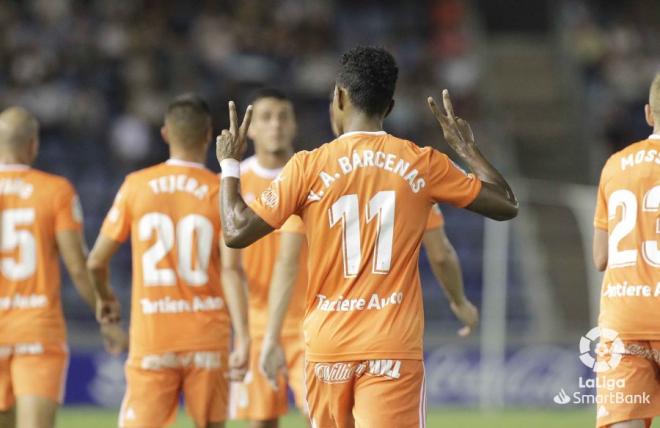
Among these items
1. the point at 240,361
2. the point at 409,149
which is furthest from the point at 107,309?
the point at 409,149

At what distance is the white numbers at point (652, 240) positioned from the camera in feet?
22.6

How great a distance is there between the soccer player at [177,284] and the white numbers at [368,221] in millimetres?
2016

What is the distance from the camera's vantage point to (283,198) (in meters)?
6.00

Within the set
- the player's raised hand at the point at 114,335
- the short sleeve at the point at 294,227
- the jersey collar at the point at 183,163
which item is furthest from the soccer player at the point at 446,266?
the player's raised hand at the point at 114,335

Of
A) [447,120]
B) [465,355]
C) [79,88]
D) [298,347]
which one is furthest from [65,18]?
[447,120]

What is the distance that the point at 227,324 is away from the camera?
8164mm

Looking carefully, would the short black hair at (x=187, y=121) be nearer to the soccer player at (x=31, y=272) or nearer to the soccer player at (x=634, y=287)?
the soccer player at (x=31, y=272)

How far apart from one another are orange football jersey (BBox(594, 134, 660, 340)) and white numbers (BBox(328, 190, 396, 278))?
157 cm

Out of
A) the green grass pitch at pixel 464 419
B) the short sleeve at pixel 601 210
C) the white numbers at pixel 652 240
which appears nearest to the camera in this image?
the white numbers at pixel 652 240

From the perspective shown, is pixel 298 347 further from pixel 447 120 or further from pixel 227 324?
pixel 447 120

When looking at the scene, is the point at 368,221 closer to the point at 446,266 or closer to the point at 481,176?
the point at 481,176

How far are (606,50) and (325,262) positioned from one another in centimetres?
1751

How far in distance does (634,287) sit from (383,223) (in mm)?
1662

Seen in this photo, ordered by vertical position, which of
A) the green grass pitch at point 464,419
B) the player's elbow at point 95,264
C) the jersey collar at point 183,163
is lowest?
the green grass pitch at point 464,419
